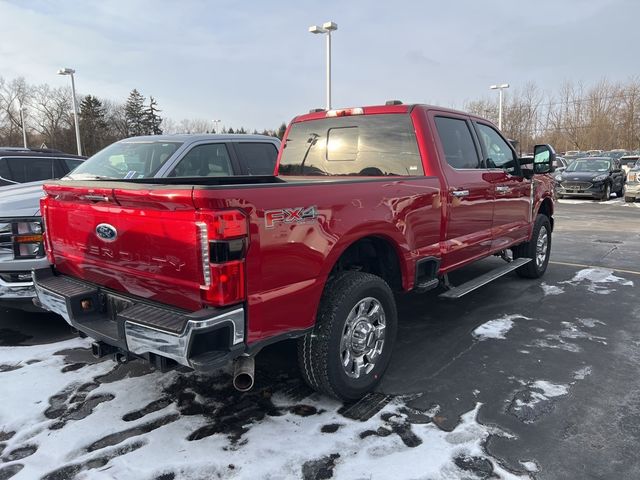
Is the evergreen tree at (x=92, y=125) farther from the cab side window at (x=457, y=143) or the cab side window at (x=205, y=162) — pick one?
the cab side window at (x=457, y=143)

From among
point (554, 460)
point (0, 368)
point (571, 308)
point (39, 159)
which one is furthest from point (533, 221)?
point (39, 159)

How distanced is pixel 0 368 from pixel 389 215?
10.9 feet

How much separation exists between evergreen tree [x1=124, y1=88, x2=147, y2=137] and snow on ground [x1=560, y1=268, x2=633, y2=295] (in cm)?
6779

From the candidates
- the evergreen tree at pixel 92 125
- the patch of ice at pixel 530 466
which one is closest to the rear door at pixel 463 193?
the patch of ice at pixel 530 466

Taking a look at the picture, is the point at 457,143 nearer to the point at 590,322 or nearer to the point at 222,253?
the point at 590,322

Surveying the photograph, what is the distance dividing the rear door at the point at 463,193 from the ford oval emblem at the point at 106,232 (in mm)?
2632

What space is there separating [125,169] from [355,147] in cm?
272

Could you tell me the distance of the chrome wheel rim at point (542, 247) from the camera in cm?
650

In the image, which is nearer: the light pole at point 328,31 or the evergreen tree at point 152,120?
the light pole at point 328,31

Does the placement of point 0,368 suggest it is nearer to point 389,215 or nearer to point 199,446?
point 199,446

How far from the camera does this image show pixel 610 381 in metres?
3.60

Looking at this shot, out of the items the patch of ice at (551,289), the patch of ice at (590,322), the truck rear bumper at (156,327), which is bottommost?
the patch of ice at (590,322)

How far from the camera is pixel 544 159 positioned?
573 centimetres

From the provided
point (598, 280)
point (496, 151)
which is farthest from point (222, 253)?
point (598, 280)
